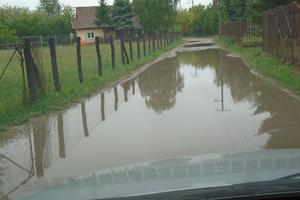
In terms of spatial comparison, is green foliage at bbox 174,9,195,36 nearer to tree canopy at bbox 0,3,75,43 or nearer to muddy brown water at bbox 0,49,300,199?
tree canopy at bbox 0,3,75,43

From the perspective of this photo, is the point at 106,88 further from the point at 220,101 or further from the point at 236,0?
the point at 236,0

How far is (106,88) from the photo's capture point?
1667 cm

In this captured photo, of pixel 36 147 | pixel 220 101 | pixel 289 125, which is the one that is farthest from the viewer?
pixel 220 101

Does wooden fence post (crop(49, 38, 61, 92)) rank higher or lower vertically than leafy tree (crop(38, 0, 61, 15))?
lower

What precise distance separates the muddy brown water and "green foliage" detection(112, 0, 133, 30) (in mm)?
66498

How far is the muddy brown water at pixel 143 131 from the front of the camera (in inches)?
287

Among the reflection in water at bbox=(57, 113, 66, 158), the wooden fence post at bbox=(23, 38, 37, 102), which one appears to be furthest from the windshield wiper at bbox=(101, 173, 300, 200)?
the wooden fence post at bbox=(23, 38, 37, 102)

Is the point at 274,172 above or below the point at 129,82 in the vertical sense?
above

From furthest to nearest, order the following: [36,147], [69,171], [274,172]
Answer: [36,147] < [69,171] < [274,172]

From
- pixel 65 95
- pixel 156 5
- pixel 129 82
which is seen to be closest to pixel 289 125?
pixel 65 95

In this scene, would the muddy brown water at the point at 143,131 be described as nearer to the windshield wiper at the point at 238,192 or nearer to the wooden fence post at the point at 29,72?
the wooden fence post at the point at 29,72

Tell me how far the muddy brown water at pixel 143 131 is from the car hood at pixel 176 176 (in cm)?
138

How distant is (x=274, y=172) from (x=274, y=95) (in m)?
10.7

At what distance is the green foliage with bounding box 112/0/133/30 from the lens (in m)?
80.9
